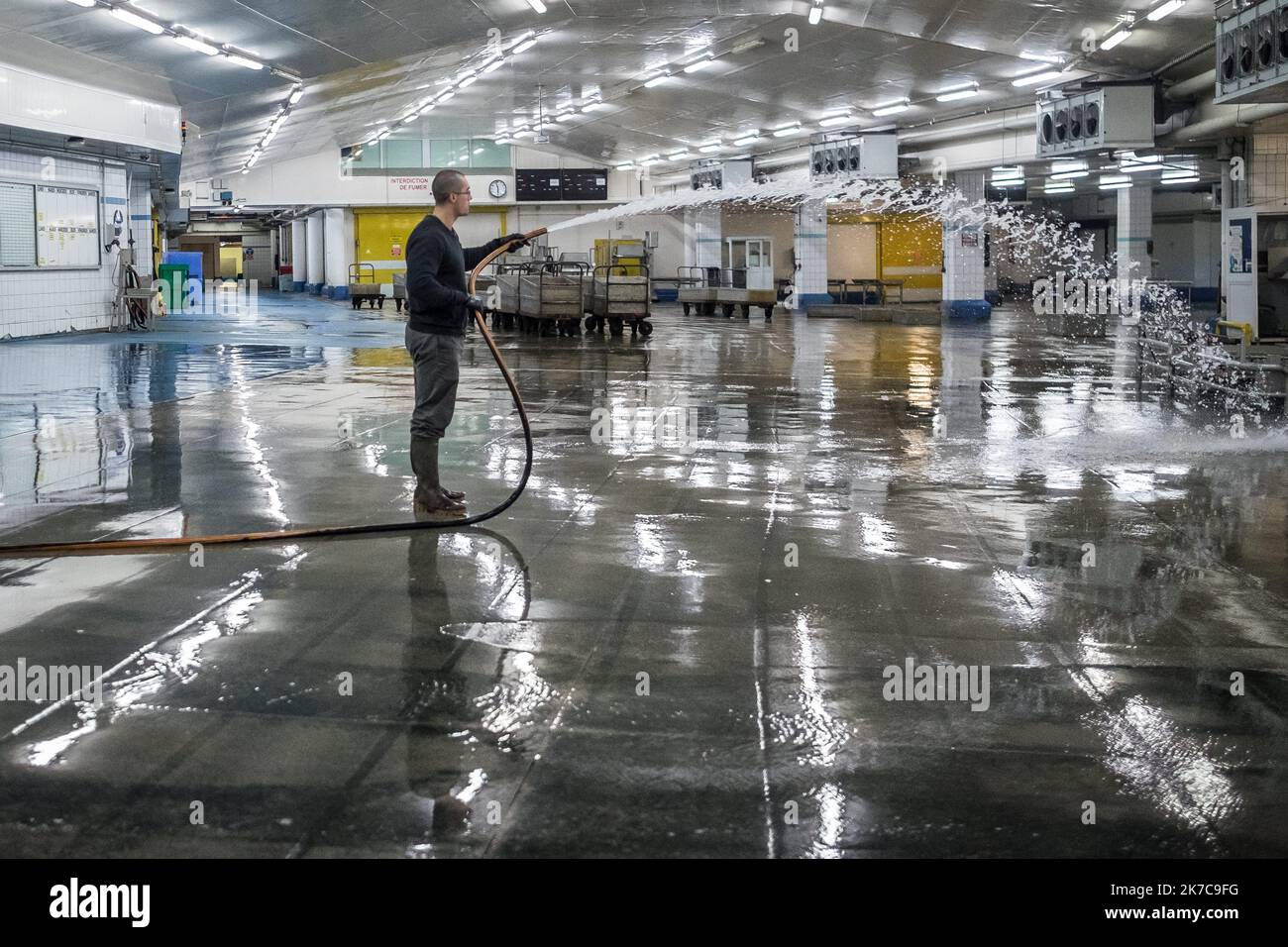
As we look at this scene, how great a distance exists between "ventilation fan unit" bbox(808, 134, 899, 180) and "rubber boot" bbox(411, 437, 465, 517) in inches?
1140

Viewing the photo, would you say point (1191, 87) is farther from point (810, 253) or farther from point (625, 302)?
point (810, 253)

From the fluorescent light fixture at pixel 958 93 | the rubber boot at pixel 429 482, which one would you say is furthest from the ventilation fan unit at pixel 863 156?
the rubber boot at pixel 429 482

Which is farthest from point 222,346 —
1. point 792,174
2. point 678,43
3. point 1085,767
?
point 792,174

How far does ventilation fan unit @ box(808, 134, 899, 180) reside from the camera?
1373 inches

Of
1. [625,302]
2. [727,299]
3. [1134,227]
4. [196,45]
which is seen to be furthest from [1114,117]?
[727,299]

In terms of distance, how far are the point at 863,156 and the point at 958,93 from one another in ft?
19.8

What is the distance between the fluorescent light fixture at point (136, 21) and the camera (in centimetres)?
1739

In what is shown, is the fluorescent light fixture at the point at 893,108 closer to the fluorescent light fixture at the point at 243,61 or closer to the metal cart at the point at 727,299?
the metal cart at the point at 727,299

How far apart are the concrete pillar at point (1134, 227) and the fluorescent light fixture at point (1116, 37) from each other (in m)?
12.0

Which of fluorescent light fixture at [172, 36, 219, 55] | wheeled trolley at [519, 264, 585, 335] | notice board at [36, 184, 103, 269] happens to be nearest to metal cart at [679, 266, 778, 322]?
wheeled trolley at [519, 264, 585, 335]

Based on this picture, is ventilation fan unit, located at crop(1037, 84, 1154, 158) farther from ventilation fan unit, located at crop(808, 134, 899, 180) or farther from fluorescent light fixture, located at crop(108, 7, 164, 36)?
fluorescent light fixture, located at crop(108, 7, 164, 36)

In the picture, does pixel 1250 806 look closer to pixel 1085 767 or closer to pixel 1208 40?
pixel 1085 767
